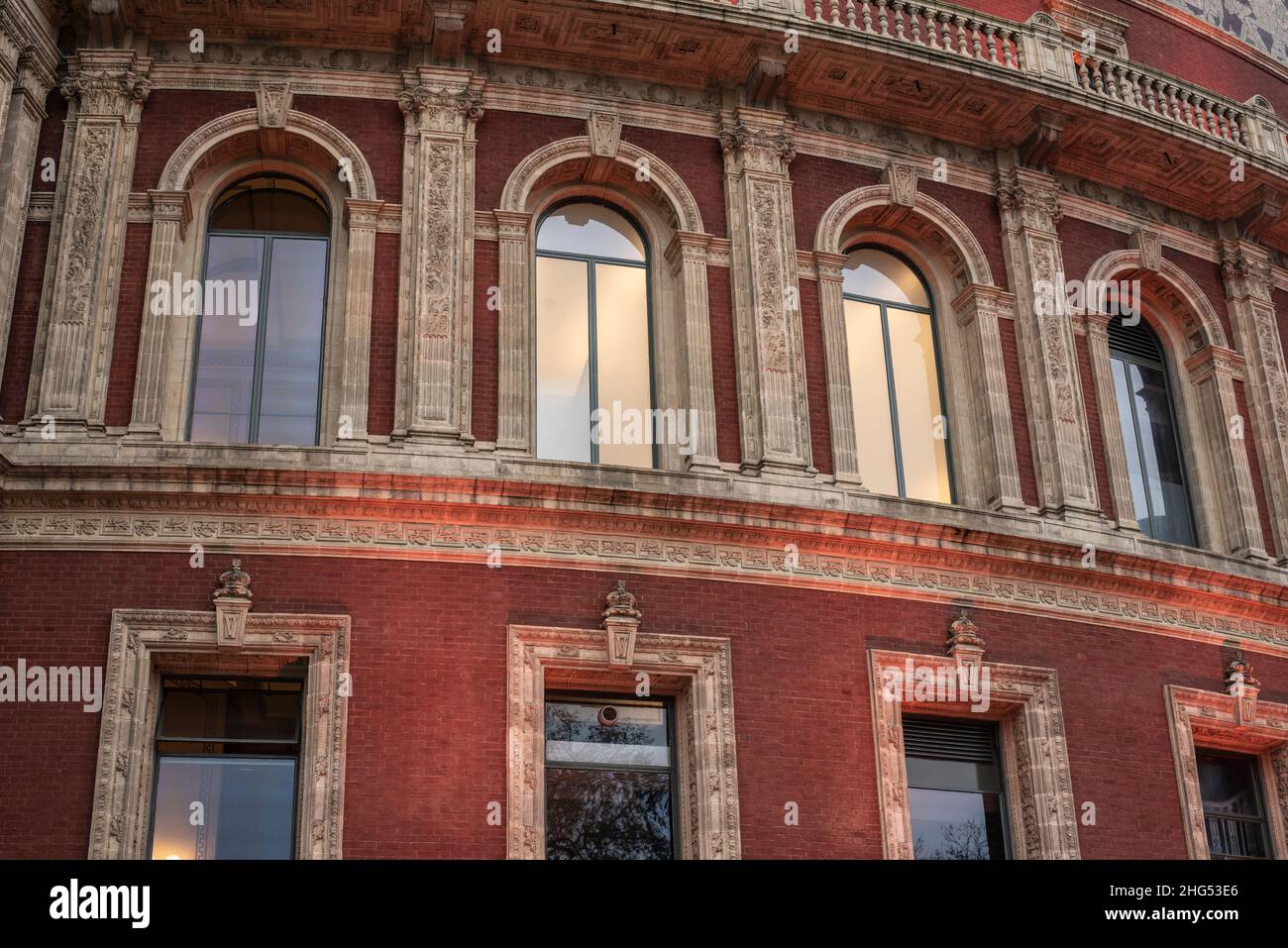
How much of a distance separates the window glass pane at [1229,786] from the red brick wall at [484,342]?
9.39m

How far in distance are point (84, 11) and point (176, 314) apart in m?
Result: 3.80

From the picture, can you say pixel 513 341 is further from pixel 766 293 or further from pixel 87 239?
pixel 87 239

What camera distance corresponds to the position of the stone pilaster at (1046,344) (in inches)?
753

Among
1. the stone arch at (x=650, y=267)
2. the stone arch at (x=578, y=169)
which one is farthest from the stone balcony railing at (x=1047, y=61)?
the stone arch at (x=650, y=267)

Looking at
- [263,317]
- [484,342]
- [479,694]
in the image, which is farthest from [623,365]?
[479,694]

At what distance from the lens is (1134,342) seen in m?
21.7

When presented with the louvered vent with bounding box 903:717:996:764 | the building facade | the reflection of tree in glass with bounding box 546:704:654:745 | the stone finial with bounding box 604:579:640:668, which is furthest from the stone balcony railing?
the reflection of tree in glass with bounding box 546:704:654:745

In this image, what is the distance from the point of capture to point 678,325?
18.6m

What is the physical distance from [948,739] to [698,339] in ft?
17.4

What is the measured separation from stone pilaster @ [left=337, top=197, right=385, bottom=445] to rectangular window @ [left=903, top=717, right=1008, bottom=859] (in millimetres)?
6814
